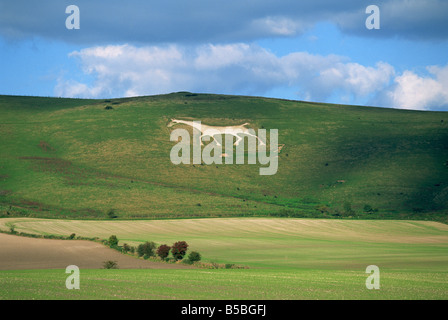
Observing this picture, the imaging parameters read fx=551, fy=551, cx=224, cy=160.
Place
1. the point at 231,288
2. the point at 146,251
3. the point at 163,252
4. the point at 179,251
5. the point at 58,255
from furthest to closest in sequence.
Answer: the point at 146,251, the point at 58,255, the point at 163,252, the point at 179,251, the point at 231,288

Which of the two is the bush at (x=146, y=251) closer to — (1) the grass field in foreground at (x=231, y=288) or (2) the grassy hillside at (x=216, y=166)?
(1) the grass field in foreground at (x=231, y=288)

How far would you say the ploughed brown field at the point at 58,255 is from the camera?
40188mm

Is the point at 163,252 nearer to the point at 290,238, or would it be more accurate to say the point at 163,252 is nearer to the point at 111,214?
the point at 290,238

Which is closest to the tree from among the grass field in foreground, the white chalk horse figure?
the grass field in foreground

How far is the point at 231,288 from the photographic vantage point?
23734 mm

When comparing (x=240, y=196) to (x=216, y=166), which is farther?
(x=216, y=166)

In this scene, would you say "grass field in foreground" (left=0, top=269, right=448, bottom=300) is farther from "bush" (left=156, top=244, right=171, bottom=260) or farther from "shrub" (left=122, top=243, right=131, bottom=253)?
"shrub" (left=122, top=243, right=131, bottom=253)

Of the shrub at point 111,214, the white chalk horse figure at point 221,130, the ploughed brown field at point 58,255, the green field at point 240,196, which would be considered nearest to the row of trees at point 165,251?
the ploughed brown field at point 58,255

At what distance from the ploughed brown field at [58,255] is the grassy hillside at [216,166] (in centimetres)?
2511

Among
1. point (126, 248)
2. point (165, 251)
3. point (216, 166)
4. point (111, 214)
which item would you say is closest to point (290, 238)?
point (165, 251)

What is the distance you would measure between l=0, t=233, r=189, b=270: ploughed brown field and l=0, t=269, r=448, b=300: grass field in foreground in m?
13.3

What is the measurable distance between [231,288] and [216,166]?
87574mm

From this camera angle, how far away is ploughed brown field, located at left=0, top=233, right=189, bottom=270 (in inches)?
1582

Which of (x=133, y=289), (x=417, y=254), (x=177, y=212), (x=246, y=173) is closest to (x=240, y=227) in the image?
(x=177, y=212)
